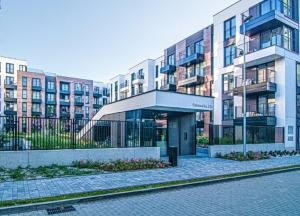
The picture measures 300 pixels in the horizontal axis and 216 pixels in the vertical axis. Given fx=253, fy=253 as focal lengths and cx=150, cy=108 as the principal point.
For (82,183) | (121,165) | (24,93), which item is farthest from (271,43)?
(24,93)

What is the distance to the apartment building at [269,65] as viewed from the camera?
24.0 meters

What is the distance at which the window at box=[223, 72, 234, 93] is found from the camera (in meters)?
30.2

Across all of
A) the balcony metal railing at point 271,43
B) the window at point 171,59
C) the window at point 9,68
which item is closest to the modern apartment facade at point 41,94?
the window at point 9,68

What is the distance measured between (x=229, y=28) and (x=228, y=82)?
21.6 ft

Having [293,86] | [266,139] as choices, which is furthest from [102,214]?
[293,86]

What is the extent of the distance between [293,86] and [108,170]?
2123cm

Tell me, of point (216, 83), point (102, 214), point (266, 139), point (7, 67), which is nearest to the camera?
point (102, 214)

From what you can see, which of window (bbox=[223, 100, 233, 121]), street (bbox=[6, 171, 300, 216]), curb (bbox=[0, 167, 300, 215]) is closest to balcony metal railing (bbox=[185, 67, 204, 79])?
window (bbox=[223, 100, 233, 121])

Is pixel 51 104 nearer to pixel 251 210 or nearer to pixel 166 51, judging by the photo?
pixel 166 51

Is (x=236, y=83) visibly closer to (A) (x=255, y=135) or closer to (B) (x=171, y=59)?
(A) (x=255, y=135)

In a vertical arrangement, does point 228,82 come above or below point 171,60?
below

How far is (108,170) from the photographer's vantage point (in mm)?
12117

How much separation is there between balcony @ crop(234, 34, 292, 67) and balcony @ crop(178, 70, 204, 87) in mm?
7542

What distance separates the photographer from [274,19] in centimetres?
2348
